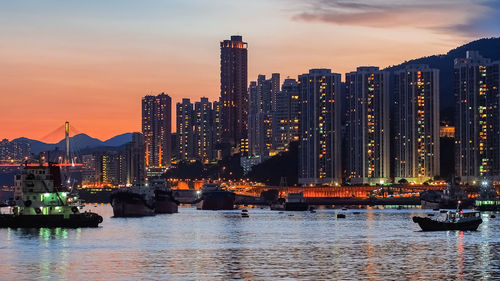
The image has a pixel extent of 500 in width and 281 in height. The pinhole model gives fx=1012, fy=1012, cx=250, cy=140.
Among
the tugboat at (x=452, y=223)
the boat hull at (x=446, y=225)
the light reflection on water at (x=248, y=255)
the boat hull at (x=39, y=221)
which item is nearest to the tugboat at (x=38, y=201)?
the boat hull at (x=39, y=221)

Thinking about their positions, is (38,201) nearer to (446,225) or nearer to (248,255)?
(248,255)

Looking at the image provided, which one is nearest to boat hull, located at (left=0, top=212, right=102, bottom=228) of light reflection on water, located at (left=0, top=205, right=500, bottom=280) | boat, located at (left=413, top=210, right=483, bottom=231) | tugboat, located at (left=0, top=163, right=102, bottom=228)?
tugboat, located at (left=0, top=163, right=102, bottom=228)

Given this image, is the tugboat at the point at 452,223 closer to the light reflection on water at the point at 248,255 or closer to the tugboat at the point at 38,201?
the light reflection on water at the point at 248,255

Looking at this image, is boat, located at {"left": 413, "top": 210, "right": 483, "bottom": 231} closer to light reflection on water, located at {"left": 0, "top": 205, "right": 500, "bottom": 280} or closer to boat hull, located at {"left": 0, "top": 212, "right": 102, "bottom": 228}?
light reflection on water, located at {"left": 0, "top": 205, "right": 500, "bottom": 280}

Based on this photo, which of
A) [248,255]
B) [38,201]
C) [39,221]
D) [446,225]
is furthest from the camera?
[446,225]

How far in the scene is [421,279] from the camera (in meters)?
72.8

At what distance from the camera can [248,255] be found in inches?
3765

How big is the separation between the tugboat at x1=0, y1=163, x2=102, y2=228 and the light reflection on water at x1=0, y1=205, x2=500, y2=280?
207 cm

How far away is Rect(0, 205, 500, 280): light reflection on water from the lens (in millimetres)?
77062

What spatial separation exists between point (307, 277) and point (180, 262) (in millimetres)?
16443

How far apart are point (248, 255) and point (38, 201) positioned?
4762 cm

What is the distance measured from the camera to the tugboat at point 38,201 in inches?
5251

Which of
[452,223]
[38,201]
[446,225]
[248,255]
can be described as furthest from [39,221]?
[452,223]

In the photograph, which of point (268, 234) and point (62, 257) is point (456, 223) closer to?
point (268, 234)
